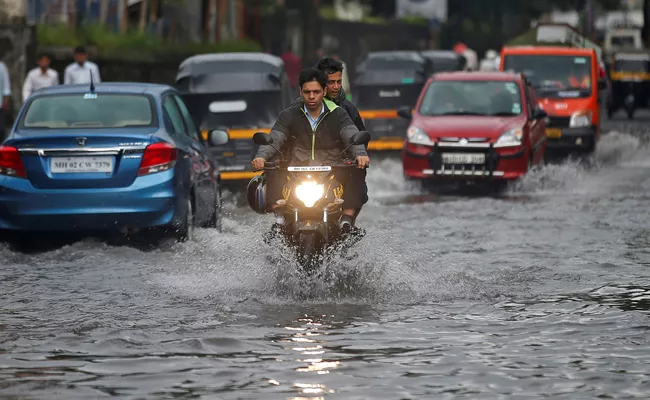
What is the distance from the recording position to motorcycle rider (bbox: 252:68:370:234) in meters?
11.6

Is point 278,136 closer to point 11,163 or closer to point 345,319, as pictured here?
point 345,319

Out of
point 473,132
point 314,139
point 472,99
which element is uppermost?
point 314,139

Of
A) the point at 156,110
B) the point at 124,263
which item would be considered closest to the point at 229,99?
the point at 156,110

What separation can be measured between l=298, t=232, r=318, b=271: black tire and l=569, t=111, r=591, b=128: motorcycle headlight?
16.6m

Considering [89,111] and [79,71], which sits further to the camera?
[79,71]

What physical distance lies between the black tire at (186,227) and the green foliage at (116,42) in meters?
18.2

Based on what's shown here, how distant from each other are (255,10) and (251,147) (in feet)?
108

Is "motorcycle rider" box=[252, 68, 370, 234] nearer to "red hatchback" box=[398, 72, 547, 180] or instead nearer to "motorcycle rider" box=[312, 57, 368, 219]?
"motorcycle rider" box=[312, 57, 368, 219]

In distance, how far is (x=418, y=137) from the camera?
2220 cm

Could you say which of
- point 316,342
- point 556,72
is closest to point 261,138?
point 316,342

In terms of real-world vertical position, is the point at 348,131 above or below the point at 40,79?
above

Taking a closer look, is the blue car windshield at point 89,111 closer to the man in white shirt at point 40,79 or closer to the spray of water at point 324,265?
the spray of water at point 324,265

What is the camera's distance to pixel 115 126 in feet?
47.4

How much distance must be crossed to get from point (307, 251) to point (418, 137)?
1101 cm
